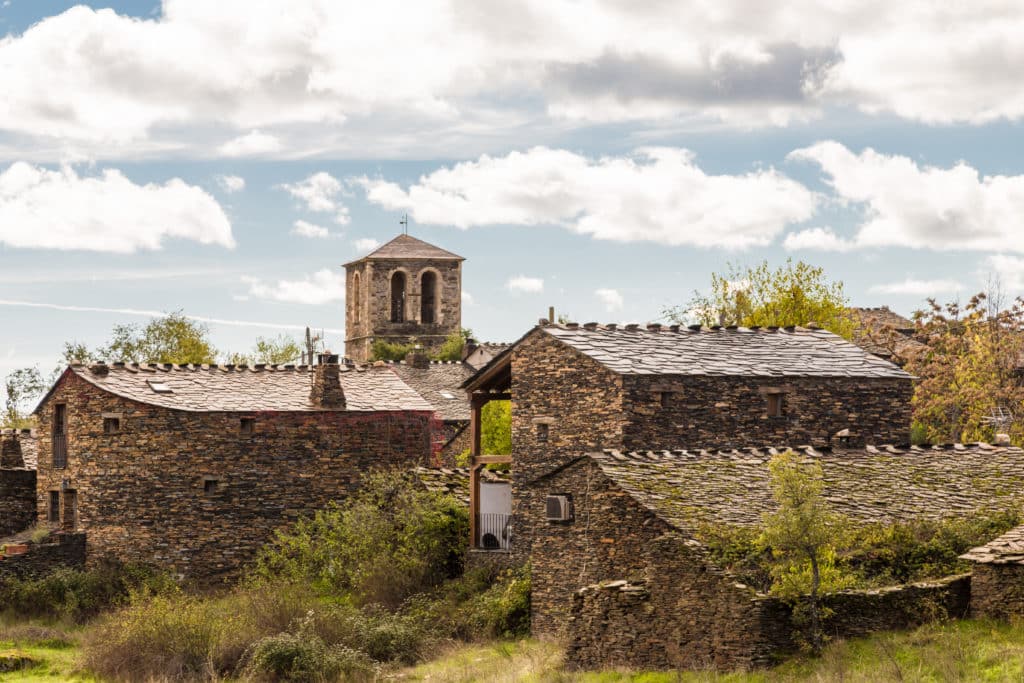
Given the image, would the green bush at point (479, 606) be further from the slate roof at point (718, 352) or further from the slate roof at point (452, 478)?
the slate roof at point (718, 352)

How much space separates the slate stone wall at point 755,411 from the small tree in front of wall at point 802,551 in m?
8.49

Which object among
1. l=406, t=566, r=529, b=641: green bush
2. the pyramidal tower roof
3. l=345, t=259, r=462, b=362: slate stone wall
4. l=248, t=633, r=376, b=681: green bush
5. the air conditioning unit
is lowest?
l=248, t=633, r=376, b=681: green bush

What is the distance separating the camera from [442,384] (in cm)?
6041

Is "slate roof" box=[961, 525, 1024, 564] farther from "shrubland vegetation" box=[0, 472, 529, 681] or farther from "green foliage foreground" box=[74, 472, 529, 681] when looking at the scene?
"shrubland vegetation" box=[0, 472, 529, 681]

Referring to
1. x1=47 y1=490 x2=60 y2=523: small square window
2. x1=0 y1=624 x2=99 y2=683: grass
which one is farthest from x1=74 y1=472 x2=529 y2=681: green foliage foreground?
x1=47 y1=490 x2=60 y2=523: small square window

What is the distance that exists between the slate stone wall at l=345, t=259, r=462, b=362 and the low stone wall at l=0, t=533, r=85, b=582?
45226 mm

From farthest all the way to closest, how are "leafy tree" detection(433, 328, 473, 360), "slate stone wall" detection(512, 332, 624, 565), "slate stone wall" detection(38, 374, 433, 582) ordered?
"leafy tree" detection(433, 328, 473, 360) → "slate stone wall" detection(38, 374, 433, 582) → "slate stone wall" detection(512, 332, 624, 565)

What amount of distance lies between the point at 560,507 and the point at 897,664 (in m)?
8.07

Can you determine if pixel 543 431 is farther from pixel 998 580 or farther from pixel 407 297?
pixel 407 297

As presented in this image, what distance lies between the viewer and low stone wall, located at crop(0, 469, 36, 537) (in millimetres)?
40500

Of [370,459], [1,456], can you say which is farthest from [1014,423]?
[1,456]

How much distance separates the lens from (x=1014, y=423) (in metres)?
43.3

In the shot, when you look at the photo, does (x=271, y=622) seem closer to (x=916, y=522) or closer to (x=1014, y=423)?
(x=916, y=522)

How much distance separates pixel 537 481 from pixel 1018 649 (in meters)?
9.98
